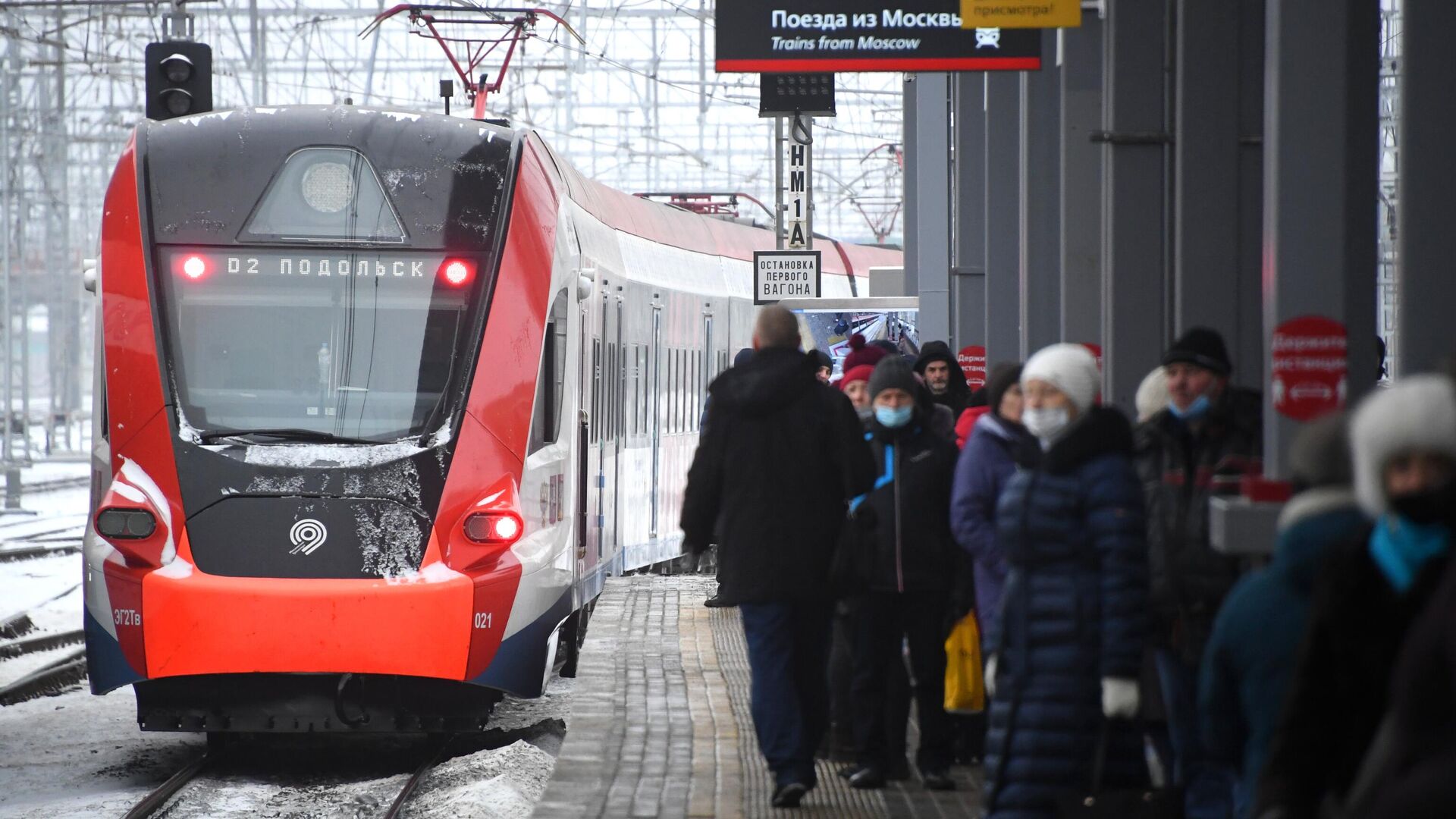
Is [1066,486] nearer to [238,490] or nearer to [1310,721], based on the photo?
[1310,721]

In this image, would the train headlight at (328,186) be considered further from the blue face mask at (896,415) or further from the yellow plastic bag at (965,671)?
the yellow plastic bag at (965,671)

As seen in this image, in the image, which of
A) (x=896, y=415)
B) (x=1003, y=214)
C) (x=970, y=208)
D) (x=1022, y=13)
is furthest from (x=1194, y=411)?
(x=970, y=208)

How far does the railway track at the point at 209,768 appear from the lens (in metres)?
8.19

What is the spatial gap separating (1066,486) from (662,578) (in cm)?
1037

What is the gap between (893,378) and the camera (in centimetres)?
685

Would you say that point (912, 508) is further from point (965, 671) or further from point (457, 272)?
point (457, 272)

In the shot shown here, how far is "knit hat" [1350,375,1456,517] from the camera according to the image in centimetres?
298

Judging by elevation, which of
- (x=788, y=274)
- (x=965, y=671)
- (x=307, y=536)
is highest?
(x=788, y=274)

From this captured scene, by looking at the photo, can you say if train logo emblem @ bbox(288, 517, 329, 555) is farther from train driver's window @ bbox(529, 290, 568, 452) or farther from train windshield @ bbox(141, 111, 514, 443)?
train driver's window @ bbox(529, 290, 568, 452)

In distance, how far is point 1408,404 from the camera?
2.98 meters

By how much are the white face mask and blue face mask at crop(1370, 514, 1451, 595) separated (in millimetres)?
1890

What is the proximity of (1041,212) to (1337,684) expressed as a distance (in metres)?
8.19

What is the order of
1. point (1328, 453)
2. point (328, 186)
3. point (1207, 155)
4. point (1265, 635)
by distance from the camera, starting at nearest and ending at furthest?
point (1328, 453) → point (1265, 635) → point (1207, 155) → point (328, 186)

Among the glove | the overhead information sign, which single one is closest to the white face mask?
the glove
